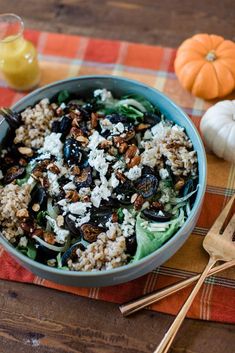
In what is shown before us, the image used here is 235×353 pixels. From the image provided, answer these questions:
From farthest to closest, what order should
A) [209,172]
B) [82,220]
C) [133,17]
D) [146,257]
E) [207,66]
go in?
[133,17] < [207,66] < [209,172] < [82,220] < [146,257]

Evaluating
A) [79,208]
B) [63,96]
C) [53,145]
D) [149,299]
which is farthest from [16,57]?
[149,299]

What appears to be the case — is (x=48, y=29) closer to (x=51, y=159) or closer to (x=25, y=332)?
(x=51, y=159)

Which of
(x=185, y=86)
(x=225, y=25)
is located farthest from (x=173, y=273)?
(x=225, y=25)

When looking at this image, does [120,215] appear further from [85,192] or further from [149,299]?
[149,299]

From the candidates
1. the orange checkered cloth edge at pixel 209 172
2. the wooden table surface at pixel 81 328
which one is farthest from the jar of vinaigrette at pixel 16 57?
the wooden table surface at pixel 81 328

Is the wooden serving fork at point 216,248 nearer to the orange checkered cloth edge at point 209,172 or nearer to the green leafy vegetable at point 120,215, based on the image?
the orange checkered cloth edge at point 209,172
